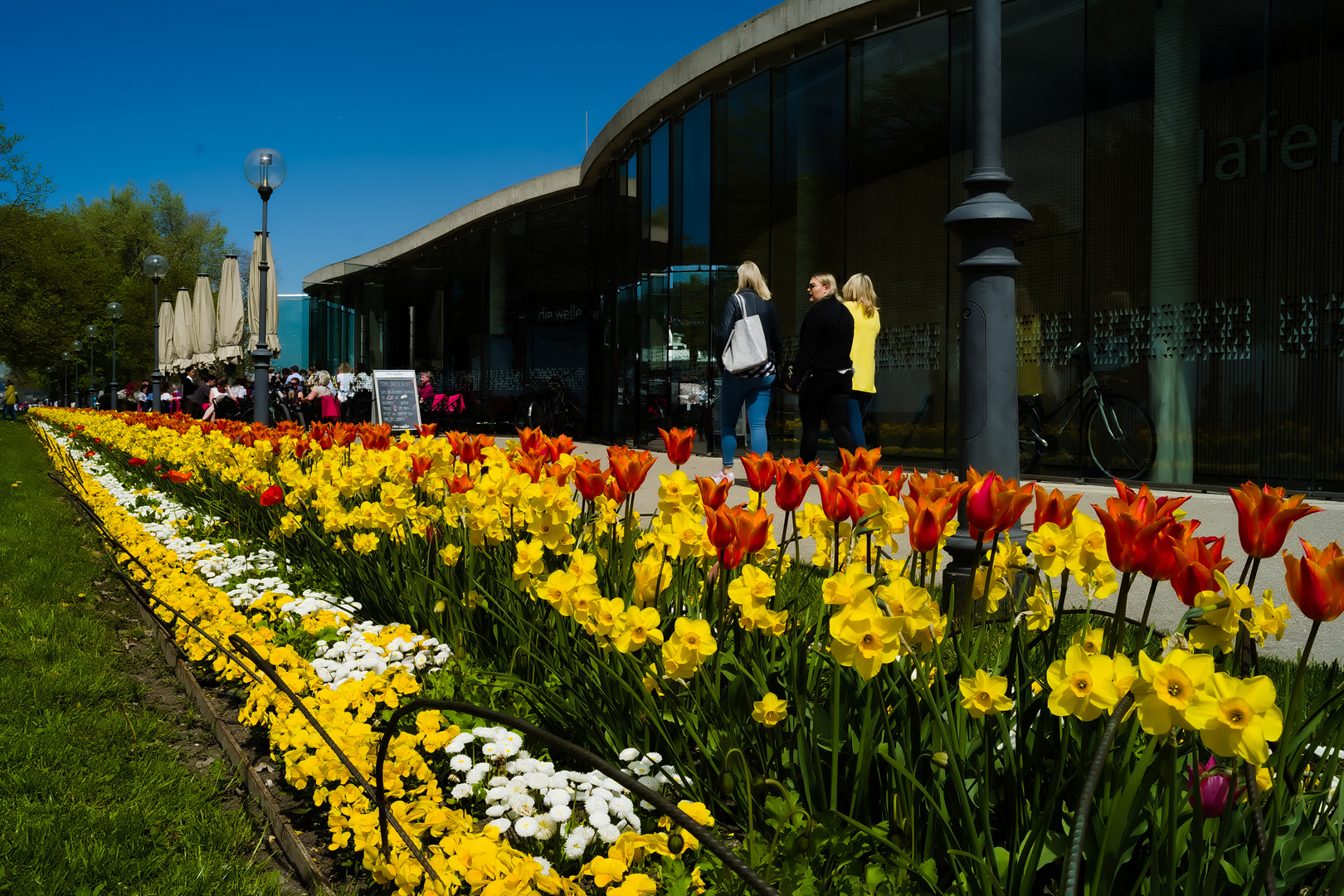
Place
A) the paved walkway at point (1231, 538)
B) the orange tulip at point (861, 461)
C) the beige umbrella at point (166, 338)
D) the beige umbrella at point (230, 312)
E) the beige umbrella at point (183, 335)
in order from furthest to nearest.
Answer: the beige umbrella at point (166, 338)
the beige umbrella at point (183, 335)
the beige umbrella at point (230, 312)
the paved walkway at point (1231, 538)
the orange tulip at point (861, 461)

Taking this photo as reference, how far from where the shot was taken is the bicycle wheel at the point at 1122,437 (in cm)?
979

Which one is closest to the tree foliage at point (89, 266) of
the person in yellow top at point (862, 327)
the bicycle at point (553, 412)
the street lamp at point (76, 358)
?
the street lamp at point (76, 358)

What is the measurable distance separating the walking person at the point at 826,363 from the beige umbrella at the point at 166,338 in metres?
27.9

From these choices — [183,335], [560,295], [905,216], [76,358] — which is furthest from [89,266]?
[905,216]

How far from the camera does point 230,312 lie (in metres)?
24.2

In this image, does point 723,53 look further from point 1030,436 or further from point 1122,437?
point 1122,437

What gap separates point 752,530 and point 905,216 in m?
10.5

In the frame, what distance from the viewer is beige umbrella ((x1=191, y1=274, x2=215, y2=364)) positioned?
25.7 m

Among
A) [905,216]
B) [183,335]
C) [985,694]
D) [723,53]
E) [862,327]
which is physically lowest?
[985,694]

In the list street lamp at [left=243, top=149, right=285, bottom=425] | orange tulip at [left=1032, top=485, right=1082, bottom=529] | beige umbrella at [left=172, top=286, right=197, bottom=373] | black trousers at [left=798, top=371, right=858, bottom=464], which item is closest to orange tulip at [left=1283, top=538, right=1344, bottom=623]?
orange tulip at [left=1032, top=485, right=1082, bottom=529]

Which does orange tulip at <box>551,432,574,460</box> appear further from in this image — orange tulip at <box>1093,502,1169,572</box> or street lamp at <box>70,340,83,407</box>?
street lamp at <box>70,340,83,407</box>

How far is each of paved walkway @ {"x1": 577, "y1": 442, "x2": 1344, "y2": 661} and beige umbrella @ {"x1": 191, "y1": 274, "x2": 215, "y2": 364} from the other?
1864 cm

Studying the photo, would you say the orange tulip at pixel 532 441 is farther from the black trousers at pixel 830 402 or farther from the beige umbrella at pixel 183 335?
the beige umbrella at pixel 183 335

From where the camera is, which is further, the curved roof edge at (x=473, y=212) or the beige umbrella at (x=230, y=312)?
the beige umbrella at (x=230, y=312)
